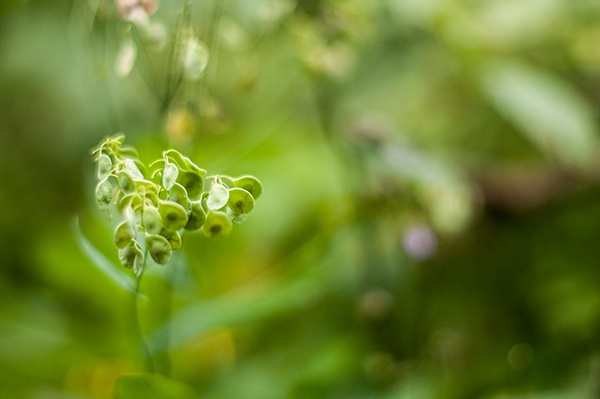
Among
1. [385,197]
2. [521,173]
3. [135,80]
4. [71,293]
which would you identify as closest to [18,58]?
[135,80]

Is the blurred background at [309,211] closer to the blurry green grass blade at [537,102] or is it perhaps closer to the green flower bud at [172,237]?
the blurry green grass blade at [537,102]

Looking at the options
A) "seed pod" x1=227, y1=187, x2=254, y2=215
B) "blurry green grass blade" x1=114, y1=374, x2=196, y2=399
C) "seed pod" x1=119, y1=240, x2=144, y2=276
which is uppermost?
"blurry green grass blade" x1=114, y1=374, x2=196, y2=399

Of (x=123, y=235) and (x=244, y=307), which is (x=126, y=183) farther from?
(x=244, y=307)

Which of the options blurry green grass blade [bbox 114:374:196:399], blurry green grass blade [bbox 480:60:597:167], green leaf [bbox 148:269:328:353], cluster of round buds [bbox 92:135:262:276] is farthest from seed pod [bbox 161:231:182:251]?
blurry green grass blade [bbox 480:60:597:167]

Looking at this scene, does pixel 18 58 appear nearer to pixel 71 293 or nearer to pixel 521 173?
pixel 71 293

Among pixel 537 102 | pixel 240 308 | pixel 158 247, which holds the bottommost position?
pixel 158 247

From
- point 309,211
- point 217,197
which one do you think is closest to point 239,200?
point 217,197

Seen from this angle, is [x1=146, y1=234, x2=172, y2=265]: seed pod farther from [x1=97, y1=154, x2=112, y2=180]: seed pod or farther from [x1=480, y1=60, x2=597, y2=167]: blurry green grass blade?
[x1=480, y1=60, x2=597, y2=167]: blurry green grass blade
